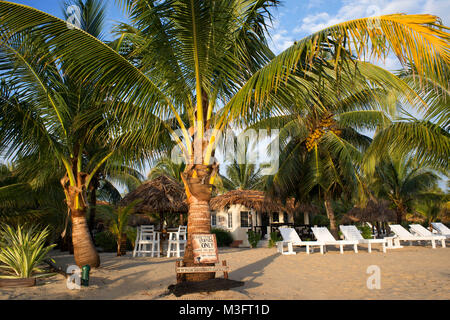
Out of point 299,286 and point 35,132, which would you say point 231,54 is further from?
point 35,132

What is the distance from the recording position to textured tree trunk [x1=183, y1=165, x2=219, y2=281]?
528 centimetres

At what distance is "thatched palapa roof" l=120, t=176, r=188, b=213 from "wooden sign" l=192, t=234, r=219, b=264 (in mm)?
7834

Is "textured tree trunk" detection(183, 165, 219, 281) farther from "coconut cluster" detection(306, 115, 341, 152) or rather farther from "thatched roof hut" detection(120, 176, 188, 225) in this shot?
"coconut cluster" detection(306, 115, 341, 152)

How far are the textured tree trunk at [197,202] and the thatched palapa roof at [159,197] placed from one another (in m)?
7.63

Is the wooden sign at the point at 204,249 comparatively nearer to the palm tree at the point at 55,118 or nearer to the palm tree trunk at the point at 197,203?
the palm tree trunk at the point at 197,203

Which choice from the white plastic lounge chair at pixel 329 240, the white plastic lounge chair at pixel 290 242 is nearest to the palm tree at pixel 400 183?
the white plastic lounge chair at pixel 329 240

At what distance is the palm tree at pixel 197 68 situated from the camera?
478 cm

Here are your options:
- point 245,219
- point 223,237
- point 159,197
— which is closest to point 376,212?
point 245,219

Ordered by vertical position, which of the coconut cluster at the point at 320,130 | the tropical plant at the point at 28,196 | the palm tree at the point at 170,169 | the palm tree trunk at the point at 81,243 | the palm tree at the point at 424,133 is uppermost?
the palm tree at the point at 170,169

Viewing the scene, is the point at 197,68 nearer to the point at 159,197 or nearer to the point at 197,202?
the point at 197,202
